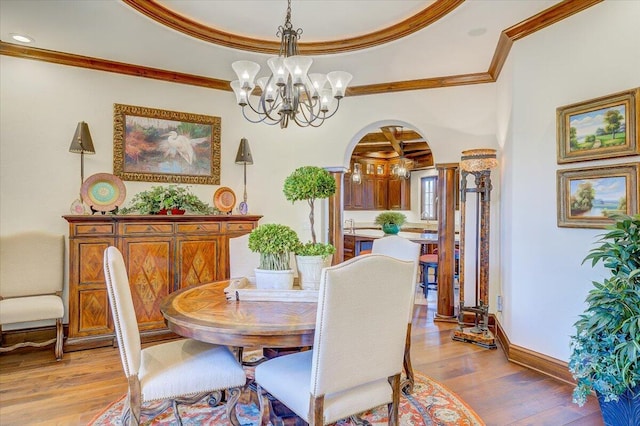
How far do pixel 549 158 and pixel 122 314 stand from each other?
3172mm

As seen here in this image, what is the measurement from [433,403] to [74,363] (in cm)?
291

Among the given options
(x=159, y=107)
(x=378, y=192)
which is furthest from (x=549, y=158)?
(x=378, y=192)

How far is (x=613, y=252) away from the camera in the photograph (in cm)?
200

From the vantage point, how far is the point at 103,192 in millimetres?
3609

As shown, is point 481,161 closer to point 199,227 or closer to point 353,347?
point 353,347

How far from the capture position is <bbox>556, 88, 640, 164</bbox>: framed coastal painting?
2.42m

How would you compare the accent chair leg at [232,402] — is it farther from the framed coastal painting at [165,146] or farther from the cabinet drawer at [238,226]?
the framed coastal painting at [165,146]

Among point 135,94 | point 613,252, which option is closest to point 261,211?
point 135,94

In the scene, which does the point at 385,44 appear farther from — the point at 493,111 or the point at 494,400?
the point at 494,400

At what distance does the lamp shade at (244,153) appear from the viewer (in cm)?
449

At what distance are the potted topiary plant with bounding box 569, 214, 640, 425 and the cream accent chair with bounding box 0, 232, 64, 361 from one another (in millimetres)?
3889

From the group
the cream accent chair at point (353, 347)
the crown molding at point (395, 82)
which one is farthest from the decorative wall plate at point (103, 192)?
the cream accent chair at point (353, 347)

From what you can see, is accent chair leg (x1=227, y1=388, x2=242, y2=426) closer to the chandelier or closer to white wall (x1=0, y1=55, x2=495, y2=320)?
the chandelier

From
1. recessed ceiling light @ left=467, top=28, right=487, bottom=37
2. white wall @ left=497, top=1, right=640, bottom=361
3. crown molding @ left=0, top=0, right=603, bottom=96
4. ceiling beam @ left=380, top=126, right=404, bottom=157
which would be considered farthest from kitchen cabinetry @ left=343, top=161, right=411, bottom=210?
recessed ceiling light @ left=467, top=28, right=487, bottom=37
